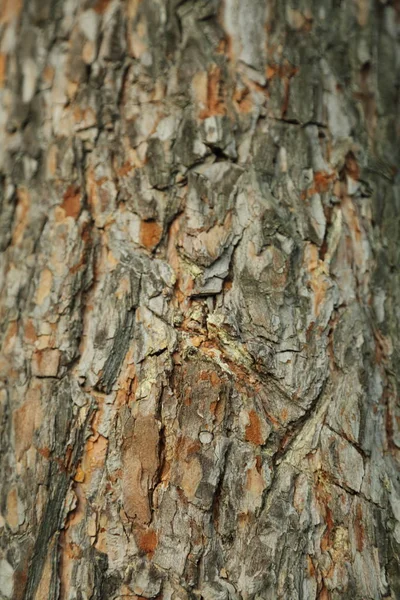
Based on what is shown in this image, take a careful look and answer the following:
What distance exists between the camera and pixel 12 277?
6.18 feet

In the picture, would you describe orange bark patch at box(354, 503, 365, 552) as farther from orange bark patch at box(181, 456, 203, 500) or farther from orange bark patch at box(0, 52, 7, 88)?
orange bark patch at box(0, 52, 7, 88)

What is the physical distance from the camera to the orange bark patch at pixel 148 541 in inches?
61.6

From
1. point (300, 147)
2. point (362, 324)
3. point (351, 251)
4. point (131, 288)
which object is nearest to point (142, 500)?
point (131, 288)

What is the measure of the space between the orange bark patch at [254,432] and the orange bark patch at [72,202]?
787 millimetres

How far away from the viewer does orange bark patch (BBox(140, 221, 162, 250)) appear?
69.2 inches

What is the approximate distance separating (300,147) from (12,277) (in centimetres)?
95

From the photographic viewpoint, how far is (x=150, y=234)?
176 centimetres

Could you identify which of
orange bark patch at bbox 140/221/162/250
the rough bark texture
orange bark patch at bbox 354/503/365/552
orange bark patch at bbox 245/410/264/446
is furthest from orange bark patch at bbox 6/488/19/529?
orange bark patch at bbox 354/503/365/552

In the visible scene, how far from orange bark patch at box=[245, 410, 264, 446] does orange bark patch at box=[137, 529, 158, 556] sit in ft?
1.11

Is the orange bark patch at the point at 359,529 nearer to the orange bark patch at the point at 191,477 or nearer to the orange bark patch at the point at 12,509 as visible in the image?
the orange bark patch at the point at 191,477

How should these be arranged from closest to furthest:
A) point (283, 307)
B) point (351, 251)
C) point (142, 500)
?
point (142, 500) → point (283, 307) → point (351, 251)

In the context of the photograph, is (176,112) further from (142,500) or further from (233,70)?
(142,500)

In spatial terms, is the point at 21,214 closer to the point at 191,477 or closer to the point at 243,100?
the point at 243,100

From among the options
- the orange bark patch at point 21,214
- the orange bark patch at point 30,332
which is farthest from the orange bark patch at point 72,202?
the orange bark patch at point 30,332
